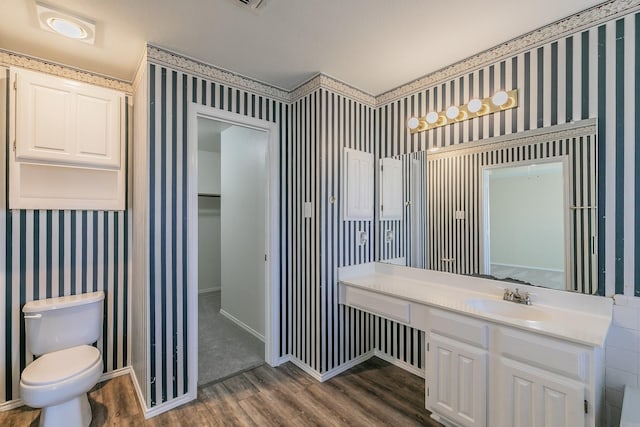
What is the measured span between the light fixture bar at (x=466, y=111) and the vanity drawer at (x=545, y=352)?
4.94 ft

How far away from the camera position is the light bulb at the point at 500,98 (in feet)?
6.75

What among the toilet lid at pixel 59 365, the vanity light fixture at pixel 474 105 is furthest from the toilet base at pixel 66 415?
the vanity light fixture at pixel 474 105

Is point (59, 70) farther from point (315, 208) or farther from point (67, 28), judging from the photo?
point (315, 208)

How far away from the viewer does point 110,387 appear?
7.81 ft

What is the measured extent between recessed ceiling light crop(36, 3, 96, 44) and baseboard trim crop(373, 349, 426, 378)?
3.44 m

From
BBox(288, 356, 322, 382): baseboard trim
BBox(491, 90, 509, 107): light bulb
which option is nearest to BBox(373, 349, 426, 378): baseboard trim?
BBox(288, 356, 322, 382): baseboard trim

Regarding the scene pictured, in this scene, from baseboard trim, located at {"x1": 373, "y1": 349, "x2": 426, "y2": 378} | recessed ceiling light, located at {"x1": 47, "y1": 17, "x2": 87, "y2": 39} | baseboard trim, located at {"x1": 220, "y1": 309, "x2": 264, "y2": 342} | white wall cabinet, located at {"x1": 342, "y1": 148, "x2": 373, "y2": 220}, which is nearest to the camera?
recessed ceiling light, located at {"x1": 47, "y1": 17, "x2": 87, "y2": 39}

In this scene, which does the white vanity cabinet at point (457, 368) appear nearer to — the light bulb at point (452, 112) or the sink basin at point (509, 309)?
the sink basin at point (509, 309)

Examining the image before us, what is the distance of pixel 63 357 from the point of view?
197 centimetres

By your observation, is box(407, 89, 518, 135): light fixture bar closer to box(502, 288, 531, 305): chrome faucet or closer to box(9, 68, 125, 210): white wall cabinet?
box(502, 288, 531, 305): chrome faucet

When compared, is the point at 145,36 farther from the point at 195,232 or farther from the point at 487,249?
the point at 487,249

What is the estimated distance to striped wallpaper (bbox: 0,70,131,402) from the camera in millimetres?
2100

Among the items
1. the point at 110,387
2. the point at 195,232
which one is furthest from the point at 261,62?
the point at 110,387

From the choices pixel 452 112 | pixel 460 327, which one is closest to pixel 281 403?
pixel 460 327
